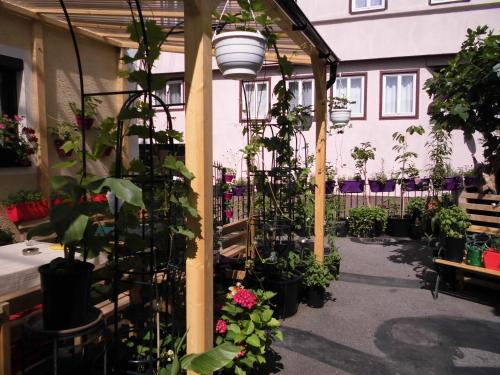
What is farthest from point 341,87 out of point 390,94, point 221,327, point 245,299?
point 221,327

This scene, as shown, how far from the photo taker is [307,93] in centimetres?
1337

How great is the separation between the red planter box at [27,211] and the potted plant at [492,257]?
17.9 feet

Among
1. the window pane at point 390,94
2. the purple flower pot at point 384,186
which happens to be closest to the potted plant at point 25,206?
the purple flower pot at point 384,186

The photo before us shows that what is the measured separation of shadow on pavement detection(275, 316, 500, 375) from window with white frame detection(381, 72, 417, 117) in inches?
353

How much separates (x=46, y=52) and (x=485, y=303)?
6.52 meters

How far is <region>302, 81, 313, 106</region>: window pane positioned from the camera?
13266mm

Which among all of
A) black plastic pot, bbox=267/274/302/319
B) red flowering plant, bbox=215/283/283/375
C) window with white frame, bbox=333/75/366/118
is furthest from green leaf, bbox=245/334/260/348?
window with white frame, bbox=333/75/366/118

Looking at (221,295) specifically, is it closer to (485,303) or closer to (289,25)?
(289,25)

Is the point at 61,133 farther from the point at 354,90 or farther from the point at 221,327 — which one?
the point at 354,90

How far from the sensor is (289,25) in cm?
380

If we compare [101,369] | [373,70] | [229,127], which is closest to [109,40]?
[101,369]

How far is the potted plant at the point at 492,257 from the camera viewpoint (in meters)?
4.88

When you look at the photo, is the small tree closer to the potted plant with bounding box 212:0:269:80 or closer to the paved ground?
the paved ground

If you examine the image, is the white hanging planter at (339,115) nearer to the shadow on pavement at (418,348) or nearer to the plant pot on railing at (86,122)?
the shadow on pavement at (418,348)
